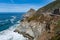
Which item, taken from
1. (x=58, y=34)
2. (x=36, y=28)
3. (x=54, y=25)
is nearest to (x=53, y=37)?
(x=58, y=34)

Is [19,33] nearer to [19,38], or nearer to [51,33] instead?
[19,38]

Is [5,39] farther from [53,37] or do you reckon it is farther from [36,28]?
[53,37]

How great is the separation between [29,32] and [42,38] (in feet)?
68.6

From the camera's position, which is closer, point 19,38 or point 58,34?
point 58,34

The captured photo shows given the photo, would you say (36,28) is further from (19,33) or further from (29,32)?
(19,33)

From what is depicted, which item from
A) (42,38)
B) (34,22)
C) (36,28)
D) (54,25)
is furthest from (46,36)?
(34,22)

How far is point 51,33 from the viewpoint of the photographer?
3153 cm

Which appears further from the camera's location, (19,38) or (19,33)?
(19,33)

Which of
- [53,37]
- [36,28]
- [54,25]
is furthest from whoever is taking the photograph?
[36,28]

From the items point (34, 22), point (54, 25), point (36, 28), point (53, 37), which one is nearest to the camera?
point (53, 37)

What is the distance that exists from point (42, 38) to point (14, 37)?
21.0 meters

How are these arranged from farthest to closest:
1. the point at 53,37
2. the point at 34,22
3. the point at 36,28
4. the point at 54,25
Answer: the point at 34,22, the point at 36,28, the point at 54,25, the point at 53,37

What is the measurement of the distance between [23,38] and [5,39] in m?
3.52

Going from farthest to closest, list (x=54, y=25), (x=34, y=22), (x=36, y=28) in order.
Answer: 1. (x=34, y=22)
2. (x=36, y=28)
3. (x=54, y=25)
